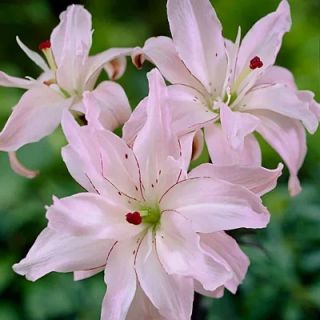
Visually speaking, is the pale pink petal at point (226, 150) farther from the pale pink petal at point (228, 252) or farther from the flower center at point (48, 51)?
the flower center at point (48, 51)

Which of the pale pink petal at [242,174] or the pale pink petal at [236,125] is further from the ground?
the pale pink petal at [236,125]

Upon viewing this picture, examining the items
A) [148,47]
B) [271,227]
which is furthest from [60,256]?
[271,227]

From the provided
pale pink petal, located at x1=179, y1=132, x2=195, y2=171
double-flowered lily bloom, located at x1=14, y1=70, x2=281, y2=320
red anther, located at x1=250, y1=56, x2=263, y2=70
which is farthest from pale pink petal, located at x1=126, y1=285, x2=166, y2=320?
red anther, located at x1=250, y1=56, x2=263, y2=70

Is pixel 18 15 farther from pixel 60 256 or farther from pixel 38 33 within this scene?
pixel 60 256

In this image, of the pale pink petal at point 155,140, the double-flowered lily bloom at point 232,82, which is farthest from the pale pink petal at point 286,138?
the pale pink petal at point 155,140

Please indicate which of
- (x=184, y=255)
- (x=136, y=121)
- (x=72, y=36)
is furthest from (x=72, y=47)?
(x=184, y=255)
